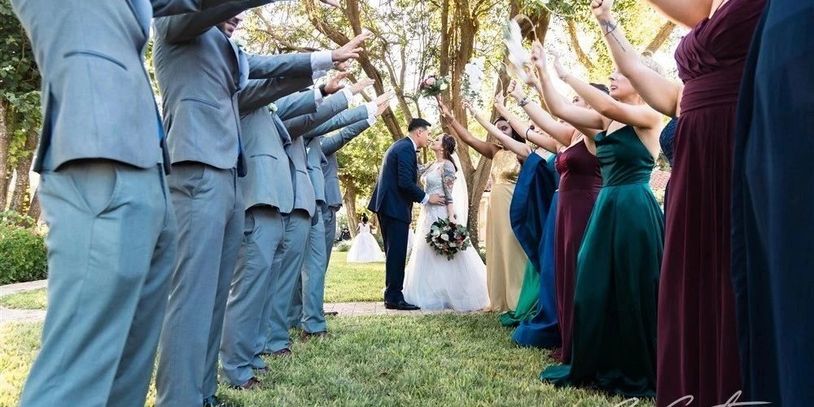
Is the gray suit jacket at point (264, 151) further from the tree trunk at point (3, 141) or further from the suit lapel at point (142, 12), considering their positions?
the tree trunk at point (3, 141)

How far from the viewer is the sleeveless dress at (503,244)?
7.50 meters

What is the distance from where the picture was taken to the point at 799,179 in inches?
53.5

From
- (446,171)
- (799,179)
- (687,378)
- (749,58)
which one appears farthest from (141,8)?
(446,171)

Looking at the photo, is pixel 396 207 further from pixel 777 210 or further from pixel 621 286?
pixel 777 210

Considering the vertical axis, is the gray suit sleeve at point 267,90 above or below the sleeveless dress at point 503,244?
above

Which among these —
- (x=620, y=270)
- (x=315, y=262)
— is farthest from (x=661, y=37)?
(x=620, y=270)

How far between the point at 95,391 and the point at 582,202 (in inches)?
150

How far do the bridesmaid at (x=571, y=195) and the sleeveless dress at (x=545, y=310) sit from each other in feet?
1.16

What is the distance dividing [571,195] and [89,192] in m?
3.78

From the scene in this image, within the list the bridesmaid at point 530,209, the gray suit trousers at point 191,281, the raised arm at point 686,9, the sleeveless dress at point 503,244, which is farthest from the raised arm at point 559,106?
the sleeveless dress at point 503,244

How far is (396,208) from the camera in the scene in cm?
862

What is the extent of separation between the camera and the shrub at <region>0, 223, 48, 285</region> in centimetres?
1189

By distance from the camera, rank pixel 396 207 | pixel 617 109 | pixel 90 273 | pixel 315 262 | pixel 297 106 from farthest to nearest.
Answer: pixel 396 207
pixel 315 262
pixel 297 106
pixel 617 109
pixel 90 273

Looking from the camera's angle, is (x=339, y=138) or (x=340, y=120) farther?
(x=339, y=138)
